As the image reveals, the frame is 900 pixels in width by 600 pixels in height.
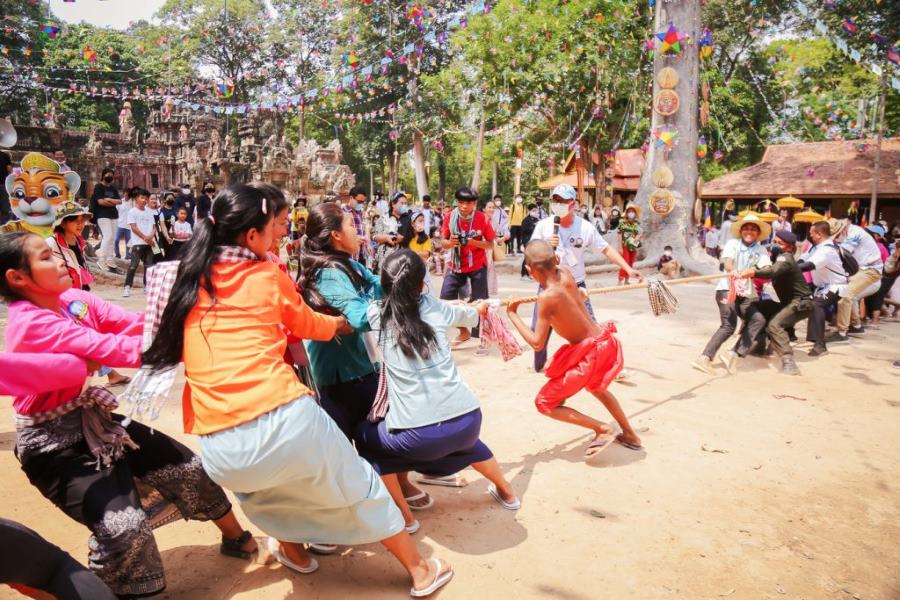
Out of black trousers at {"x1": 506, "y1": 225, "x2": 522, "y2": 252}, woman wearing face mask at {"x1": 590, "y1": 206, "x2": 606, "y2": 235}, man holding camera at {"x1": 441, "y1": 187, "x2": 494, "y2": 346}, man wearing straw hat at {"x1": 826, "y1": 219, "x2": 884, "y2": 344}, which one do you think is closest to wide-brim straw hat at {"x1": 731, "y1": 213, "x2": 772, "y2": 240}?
man wearing straw hat at {"x1": 826, "y1": 219, "x2": 884, "y2": 344}

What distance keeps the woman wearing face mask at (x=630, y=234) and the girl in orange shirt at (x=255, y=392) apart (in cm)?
1129

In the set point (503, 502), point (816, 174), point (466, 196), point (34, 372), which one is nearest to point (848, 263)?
point (466, 196)

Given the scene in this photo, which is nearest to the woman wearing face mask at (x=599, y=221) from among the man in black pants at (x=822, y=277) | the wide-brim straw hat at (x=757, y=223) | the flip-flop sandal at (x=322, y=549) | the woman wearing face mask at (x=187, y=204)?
the man in black pants at (x=822, y=277)

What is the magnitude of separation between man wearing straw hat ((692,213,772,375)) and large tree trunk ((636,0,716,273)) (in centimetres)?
652

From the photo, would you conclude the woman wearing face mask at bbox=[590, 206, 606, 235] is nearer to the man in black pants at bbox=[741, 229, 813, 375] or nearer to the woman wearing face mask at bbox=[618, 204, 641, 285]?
the woman wearing face mask at bbox=[618, 204, 641, 285]

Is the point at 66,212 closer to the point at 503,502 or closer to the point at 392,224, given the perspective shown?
the point at 503,502

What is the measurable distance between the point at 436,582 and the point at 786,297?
530cm

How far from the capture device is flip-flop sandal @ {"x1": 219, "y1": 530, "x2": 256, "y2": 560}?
2693mm

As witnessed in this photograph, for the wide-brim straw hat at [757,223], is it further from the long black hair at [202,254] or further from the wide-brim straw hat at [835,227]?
the long black hair at [202,254]

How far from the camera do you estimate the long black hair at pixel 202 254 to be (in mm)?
2043

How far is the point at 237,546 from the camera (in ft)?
8.85

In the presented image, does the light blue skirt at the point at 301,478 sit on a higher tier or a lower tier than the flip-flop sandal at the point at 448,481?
higher

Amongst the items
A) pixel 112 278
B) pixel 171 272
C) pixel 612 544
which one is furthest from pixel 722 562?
pixel 112 278

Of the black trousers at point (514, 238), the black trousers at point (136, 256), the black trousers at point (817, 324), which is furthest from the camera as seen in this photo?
the black trousers at point (514, 238)
